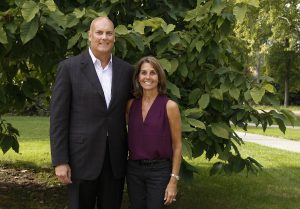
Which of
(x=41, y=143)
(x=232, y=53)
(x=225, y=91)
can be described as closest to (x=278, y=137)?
(x=41, y=143)

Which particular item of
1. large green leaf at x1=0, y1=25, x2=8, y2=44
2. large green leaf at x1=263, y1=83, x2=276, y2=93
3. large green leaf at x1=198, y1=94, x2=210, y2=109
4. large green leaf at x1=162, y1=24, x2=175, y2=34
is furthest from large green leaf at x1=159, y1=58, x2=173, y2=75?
large green leaf at x1=0, y1=25, x2=8, y2=44

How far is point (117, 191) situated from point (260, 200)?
363 centimetres

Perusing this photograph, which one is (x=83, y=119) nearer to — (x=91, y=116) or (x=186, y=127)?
Result: (x=91, y=116)

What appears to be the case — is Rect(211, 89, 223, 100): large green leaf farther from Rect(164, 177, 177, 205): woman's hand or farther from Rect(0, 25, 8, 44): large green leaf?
Rect(0, 25, 8, 44): large green leaf

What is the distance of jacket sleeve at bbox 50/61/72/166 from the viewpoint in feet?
9.86

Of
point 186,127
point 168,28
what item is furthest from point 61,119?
point 168,28

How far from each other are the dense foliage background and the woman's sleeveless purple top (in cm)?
32

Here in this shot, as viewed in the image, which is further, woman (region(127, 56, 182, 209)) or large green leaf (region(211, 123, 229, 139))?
large green leaf (region(211, 123, 229, 139))

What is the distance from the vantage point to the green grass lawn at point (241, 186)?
20.3 ft

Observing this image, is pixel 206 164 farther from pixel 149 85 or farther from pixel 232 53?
pixel 149 85

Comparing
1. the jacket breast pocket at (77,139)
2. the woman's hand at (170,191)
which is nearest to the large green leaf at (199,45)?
the woman's hand at (170,191)

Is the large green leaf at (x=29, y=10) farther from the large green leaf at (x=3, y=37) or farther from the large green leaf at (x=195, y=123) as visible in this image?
the large green leaf at (x=195, y=123)

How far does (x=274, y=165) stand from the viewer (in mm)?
9680

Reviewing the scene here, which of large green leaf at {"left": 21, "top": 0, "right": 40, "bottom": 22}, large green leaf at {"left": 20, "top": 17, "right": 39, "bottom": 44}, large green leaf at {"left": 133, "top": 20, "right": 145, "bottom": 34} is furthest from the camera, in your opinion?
large green leaf at {"left": 133, "top": 20, "right": 145, "bottom": 34}
